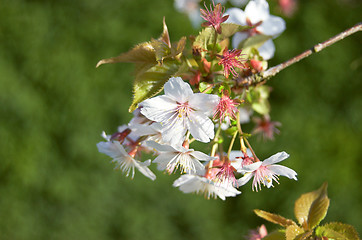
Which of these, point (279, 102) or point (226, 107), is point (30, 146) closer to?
point (279, 102)

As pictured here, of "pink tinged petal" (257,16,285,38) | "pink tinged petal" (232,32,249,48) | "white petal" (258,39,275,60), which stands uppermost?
"pink tinged petal" (257,16,285,38)

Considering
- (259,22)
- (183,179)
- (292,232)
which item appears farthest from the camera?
(259,22)

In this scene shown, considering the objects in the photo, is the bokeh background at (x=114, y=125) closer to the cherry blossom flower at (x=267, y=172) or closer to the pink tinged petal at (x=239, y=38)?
the pink tinged petal at (x=239, y=38)

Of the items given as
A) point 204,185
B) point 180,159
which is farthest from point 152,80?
point 204,185

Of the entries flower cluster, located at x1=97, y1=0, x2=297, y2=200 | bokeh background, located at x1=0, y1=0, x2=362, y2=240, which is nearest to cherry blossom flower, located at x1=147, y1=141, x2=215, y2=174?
flower cluster, located at x1=97, y1=0, x2=297, y2=200

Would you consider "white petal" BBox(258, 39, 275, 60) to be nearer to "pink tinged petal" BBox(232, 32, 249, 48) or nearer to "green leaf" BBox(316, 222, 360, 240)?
"pink tinged petal" BBox(232, 32, 249, 48)

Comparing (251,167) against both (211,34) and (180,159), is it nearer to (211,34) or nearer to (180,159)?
(180,159)

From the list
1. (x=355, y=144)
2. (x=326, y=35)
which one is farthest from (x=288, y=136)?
(x=326, y=35)
